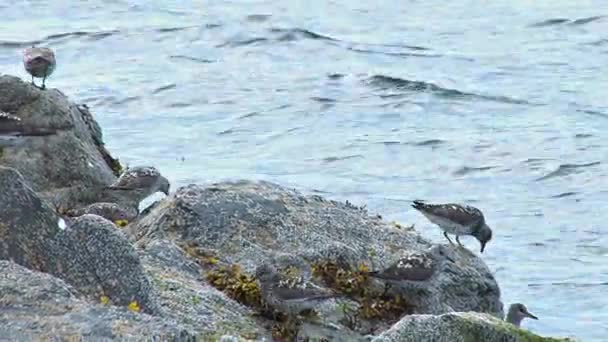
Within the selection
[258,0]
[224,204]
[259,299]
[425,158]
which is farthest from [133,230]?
[258,0]

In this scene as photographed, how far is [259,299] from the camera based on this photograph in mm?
9648

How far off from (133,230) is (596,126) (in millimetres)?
14847

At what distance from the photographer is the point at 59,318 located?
6.97m

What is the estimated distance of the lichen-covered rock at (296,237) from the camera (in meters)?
10.4

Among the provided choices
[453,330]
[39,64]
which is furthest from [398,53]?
[453,330]

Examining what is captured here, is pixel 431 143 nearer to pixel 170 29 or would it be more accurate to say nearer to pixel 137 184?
pixel 170 29

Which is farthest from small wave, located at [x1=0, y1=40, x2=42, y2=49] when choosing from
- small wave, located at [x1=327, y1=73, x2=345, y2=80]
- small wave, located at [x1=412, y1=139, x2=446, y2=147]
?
small wave, located at [x1=412, y1=139, x2=446, y2=147]

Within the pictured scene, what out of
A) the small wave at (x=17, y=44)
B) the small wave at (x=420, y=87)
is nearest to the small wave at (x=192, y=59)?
Answer: the small wave at (x=17, y=44)

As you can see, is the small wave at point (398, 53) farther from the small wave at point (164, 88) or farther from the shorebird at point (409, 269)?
the shorebird at point (409, 269)

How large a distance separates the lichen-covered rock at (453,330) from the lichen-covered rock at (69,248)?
1331mm

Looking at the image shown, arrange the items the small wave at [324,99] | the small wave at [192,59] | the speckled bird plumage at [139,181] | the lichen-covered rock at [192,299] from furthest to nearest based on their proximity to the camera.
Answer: the small wave at [192,59] → the small wave at [324,99] → the speckled bird plumage at [139,181] → the lichen-covered rock at [192,299]

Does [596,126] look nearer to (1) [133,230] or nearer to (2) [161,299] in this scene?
(1) [133,230]

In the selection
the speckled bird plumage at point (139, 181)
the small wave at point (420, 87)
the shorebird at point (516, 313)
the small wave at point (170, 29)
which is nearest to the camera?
the speckled bird plumage at point (139, 181)

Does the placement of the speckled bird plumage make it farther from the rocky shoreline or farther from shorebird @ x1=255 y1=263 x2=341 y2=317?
shorebird @ x1=255 y1=263 x2=341 y2=317
